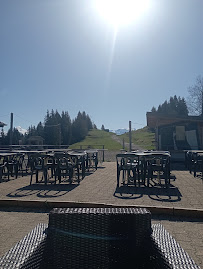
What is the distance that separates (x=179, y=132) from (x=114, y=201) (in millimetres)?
10786

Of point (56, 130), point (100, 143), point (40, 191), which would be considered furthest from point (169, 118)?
point (56, 130)

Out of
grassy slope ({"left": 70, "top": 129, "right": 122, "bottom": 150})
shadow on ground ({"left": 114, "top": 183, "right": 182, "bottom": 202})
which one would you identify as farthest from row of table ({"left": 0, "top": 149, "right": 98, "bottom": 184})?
grassy slope ({"left": 70, "top": 129, "right": 122, "bottom": 150})

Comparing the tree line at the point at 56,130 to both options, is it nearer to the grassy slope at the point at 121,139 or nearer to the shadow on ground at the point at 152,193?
the grassy slope at the point at 121,139

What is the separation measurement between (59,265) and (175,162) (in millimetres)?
12651

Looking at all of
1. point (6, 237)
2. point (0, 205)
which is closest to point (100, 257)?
point (6, 237)

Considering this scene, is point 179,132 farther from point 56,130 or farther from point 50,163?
point 56,130

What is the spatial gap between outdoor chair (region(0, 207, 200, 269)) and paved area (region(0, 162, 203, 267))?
3.56ft

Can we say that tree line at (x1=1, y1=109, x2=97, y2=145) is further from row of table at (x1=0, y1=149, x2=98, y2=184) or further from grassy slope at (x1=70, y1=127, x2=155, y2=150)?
row of table at (x1=0, y1=149, x2=98, y2=184)

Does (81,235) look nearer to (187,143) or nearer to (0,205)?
(0,205)

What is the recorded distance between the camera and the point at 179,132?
14039 mm

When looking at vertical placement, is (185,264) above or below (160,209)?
above

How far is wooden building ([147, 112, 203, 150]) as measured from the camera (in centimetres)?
1348

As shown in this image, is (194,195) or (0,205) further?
(194,195)

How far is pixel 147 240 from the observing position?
61.4 inches
